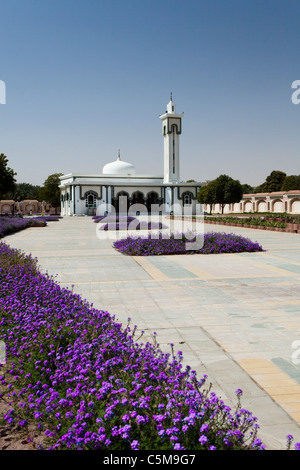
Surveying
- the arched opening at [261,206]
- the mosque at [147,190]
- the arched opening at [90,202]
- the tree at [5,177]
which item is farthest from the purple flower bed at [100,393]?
the arched opening at [261,206]

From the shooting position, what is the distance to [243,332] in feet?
15.9

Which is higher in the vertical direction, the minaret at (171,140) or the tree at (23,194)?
the minaret at (171,140)

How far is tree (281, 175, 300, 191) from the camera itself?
2598 inches

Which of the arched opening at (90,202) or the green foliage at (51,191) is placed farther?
the green foliage at (51,191)

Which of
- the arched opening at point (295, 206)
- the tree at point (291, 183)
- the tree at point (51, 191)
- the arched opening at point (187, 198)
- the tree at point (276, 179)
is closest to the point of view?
the arched opening at point (295, 206)

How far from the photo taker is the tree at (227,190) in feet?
171

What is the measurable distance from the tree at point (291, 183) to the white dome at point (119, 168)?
27.3 meters

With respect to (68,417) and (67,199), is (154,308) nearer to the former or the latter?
(68,417)

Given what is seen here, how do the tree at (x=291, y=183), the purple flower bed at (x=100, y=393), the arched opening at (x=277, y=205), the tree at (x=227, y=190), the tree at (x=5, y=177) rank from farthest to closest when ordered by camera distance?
the tree at (x=291, y=183) → the tree at (x=227, y=190) → the arched opening at (x=277, y=205) → the tree at (x=5, y=177) → the purple flower bed at (x=100, y=393)

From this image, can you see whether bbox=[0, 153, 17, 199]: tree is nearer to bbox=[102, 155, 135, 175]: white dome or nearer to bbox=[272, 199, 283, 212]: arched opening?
bbox=[102, 155, 135, 175]: white dome

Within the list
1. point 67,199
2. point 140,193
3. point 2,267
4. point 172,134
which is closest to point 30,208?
point 67,199

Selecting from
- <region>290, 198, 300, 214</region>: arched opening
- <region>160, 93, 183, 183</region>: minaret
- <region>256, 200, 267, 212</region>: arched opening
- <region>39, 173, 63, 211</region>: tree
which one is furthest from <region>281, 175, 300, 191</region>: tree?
<region>39, 173, 63, 211</region>: tree

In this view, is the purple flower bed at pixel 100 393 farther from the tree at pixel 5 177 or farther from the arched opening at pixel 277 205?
the arched opening at pixel 277 205

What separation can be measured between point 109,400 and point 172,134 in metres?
55.9
